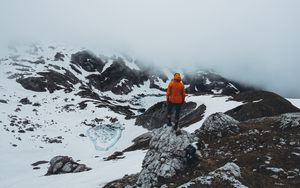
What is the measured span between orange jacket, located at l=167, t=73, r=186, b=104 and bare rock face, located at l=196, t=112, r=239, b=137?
745 centimetres

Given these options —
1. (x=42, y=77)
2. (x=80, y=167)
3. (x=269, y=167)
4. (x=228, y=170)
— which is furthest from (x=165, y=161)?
(x=42, y=77)

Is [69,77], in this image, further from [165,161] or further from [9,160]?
[165,161]

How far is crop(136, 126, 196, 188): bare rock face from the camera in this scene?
17500mm

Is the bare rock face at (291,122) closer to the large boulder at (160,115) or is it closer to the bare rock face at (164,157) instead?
the bare rock face at (164,157)

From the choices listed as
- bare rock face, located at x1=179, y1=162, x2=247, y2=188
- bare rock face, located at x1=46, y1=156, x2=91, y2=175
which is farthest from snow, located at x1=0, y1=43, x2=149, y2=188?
bare rock face, located at x1=179, y1=162, x2=247, y2=188

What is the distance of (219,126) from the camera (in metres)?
26.7

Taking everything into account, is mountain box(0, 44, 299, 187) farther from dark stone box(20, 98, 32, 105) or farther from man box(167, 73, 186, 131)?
man box(167, 73, 186, 131)

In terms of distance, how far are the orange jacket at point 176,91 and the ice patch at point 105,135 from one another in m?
51.6

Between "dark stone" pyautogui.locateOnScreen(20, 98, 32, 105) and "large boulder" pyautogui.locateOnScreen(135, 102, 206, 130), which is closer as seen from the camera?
"large boulder" pyautogui.locateOnScreen(135, 102, 206, 130)

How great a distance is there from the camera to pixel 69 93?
5172 inches

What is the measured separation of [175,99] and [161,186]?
6.03m

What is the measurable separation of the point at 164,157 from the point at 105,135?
63.1 meters

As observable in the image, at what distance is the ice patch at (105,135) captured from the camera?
236 ft

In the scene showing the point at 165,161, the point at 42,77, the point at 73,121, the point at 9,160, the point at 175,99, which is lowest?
the point at 165,161
